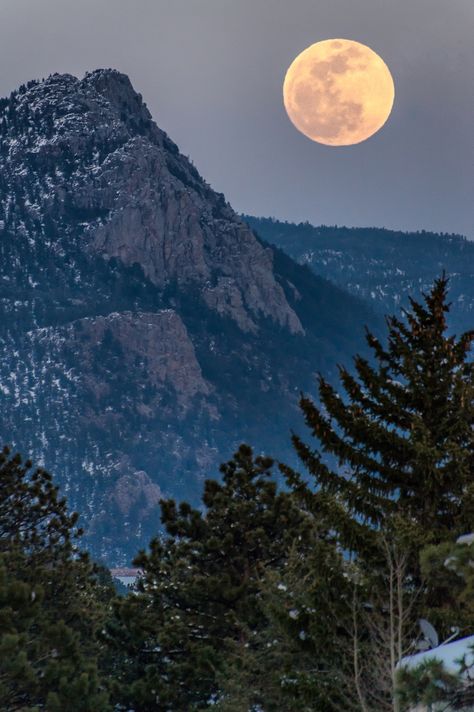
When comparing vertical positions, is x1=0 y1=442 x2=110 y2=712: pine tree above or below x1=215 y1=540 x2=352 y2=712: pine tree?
above

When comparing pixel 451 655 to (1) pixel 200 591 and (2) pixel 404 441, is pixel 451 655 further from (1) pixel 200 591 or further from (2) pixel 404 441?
(1) pixel 200 591

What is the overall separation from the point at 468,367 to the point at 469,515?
3.81 meters

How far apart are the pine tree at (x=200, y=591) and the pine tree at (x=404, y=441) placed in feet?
31.8

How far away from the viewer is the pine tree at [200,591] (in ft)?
122

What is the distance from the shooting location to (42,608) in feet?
124

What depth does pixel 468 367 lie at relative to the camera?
27.2 metres

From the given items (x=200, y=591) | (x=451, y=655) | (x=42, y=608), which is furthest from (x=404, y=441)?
(x=42, y=608)

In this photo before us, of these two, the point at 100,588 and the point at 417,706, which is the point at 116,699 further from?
the point at 417,706

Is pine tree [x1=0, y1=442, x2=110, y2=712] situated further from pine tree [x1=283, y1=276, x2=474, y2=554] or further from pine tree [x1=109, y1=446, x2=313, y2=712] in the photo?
pine tree [x1=283, y1=276, x2=474, y2=554]

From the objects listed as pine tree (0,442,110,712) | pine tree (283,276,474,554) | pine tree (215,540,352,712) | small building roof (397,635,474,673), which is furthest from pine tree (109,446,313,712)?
small building roof (397,635,474,673)

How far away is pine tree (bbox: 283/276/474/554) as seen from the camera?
25.2 m

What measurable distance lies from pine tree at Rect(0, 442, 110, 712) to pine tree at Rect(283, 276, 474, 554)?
29.8 ft

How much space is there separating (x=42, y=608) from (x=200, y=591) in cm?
485

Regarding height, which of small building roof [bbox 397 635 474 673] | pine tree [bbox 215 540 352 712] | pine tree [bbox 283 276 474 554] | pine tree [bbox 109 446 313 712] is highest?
pine tree [bbox 109 446 313 712]
